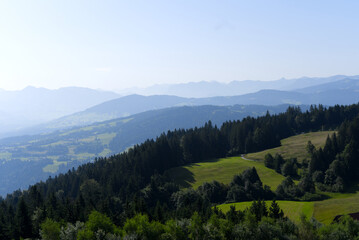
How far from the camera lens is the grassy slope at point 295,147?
13625 centimetres

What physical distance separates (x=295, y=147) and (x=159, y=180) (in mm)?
73932

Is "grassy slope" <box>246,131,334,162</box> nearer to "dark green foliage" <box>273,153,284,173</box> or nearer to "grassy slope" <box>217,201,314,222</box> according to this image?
"dark green foliage" <box>273,153,284,173</box>

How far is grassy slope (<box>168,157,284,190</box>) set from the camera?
11675 centimetres

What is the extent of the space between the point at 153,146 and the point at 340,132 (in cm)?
8642

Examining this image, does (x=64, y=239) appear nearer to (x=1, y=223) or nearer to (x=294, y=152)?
(x=1, y=223)

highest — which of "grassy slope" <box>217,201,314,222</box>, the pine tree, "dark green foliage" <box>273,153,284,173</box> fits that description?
the pine tree

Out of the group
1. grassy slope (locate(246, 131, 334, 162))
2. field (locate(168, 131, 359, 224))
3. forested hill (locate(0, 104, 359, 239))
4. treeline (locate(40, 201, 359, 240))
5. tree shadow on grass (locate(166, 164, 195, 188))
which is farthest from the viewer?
grassy slope (locate(246, 131, 334, 162))

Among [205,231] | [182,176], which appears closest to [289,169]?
[182,176]

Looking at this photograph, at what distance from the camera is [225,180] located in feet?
377

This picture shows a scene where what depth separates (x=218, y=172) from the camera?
413ft

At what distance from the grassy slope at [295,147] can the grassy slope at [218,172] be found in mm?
10857

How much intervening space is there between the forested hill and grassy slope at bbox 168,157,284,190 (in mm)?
8964

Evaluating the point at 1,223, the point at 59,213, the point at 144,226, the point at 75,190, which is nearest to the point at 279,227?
the point at 144,226

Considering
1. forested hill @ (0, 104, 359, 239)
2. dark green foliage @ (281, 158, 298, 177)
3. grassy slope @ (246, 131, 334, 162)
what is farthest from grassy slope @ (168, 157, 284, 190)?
grassy slope @ (246, 131, 334, 162)
